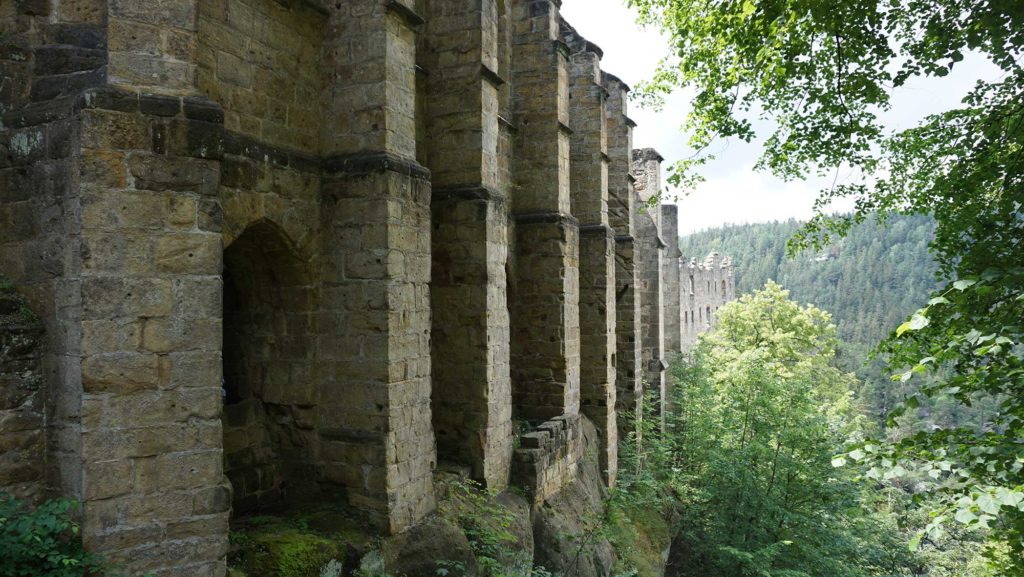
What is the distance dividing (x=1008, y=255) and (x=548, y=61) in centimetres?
799

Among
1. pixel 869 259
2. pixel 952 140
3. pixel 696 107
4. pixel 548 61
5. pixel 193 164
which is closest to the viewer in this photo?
pixel 193 164

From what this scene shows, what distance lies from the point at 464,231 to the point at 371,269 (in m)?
2.34

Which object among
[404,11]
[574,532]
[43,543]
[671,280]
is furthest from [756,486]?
[43,543]

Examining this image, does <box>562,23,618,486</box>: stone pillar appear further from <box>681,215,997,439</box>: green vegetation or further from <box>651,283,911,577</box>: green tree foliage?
<box>681,215,997,439</box>: green vegetation

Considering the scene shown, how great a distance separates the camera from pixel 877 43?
6.54 meters

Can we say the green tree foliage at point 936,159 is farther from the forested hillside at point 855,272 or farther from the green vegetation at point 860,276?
the forested hillside at point 855,272

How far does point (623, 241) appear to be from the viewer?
16.2 metres

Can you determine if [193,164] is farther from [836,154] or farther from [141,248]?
[836,154]

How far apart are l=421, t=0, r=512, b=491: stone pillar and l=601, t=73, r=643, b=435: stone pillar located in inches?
293

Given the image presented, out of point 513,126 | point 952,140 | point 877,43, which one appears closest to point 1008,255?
point 952,140

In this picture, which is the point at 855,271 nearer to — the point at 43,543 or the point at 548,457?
the point at 548,457

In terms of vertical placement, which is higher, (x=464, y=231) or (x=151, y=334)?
(x=464, y=231)

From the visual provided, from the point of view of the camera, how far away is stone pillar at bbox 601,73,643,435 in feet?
52.4

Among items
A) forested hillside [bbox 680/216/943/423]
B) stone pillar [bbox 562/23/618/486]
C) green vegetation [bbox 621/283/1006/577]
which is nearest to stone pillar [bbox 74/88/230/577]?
green vegetation [bbox 621/283/1006/577]
